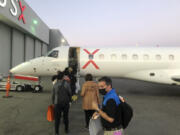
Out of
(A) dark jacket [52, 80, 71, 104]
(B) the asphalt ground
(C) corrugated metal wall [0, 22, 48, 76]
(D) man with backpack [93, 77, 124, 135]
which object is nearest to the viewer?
(D) man with backpack [93, 77, 124, 135]

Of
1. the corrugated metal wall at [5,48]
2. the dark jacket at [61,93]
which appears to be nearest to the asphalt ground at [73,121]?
the dark jacket at [61,93]

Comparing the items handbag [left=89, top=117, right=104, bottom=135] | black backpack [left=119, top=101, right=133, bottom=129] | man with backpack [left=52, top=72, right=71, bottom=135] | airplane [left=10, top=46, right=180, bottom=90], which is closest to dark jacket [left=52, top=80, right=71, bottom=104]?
man with backpack [left=52, top=72, right=71, bottom=135]

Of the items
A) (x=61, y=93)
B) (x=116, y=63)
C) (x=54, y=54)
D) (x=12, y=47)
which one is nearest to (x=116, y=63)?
(x=116, y=63)

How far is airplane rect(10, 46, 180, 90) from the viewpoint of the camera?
28.9 feet

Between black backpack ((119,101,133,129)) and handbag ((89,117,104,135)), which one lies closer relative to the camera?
black backpack ((119,101,133,129))

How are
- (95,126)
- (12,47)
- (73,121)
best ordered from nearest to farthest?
(95,126), (73,121), (12,47)

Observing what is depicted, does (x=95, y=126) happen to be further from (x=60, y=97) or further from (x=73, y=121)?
(x=73, y=121)

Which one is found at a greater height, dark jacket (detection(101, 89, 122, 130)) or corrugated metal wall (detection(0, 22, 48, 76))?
corrugated metal wall (detection(0, 22, 48, 76))

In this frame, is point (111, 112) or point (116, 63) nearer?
point (111, 112)

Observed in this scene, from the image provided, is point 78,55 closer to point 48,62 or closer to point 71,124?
point 48,62

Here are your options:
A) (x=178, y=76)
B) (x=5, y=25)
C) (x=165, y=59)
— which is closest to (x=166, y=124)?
(x=178, y=76)

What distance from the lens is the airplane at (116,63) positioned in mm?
8805

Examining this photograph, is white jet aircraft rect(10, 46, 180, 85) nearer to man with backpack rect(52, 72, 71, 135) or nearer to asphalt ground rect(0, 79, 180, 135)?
asphalt ground rect(0, 79, 180, 135)

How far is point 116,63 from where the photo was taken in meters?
8.98
